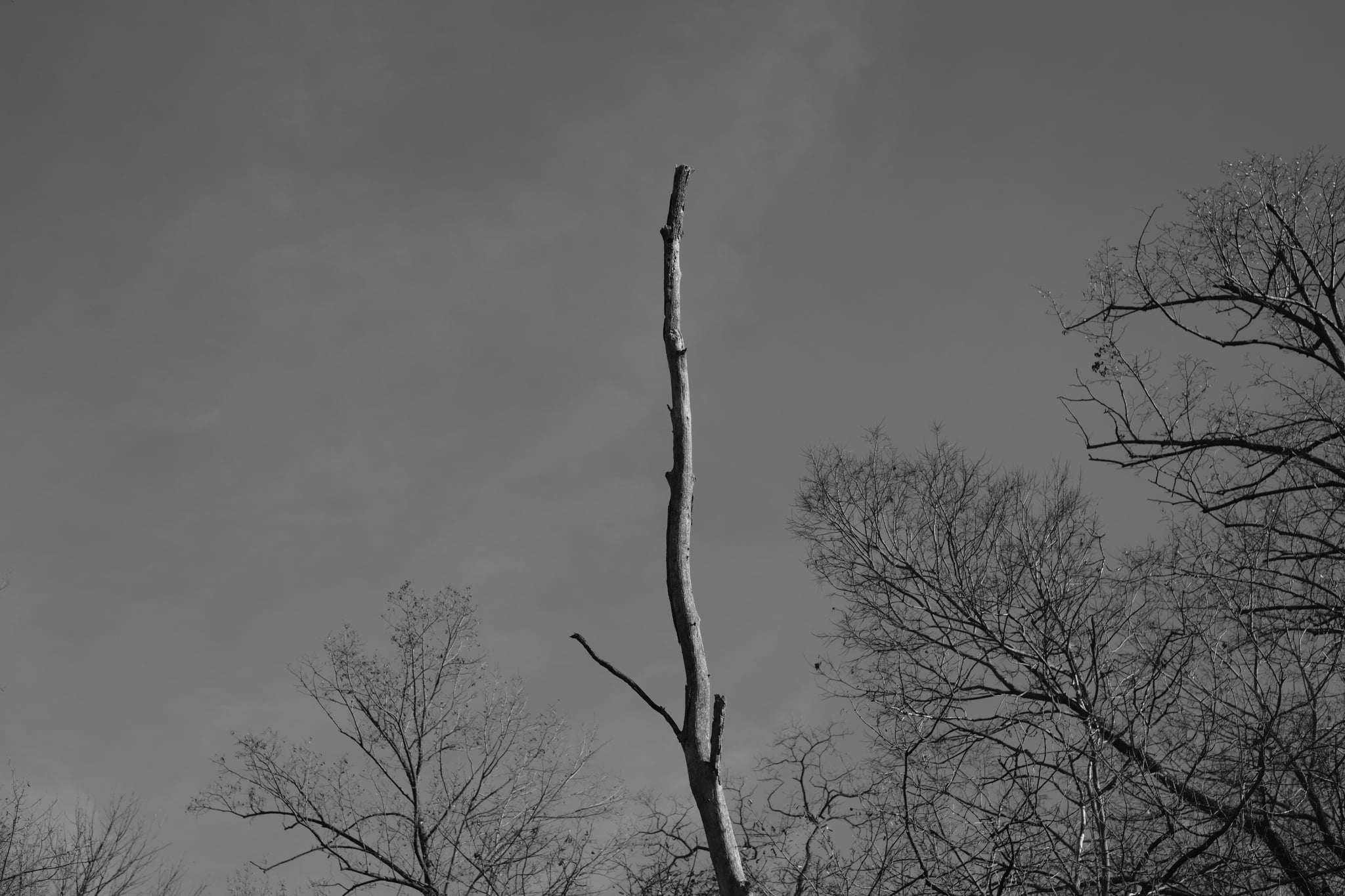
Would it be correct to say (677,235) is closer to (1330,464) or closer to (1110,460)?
(1110,460)

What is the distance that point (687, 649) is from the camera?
11.9 feet

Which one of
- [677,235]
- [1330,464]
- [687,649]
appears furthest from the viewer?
[1330,464]

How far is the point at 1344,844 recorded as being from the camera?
4945 millimetres

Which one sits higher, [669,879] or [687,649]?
[669,879]

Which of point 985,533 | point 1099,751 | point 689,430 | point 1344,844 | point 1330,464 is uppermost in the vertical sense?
point 985,533

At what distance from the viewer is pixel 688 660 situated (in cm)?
361

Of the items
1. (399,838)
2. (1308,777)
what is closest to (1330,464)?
(1308,777)

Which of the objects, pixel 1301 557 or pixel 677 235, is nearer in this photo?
pixel 677 235

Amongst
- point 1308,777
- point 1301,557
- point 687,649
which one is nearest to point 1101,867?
point 687,649

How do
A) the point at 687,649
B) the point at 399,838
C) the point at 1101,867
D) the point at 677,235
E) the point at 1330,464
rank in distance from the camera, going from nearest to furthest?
the point at 687,649 → the point at 1101,867 → the point at 677,235 → the point at 1330,464 → the point at 399,838

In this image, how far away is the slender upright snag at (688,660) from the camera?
3324mm

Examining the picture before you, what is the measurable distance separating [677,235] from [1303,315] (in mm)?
6716

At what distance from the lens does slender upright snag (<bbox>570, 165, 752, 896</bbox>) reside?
3.32 m

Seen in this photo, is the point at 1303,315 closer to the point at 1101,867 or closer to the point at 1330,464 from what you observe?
the point at 1330,464
